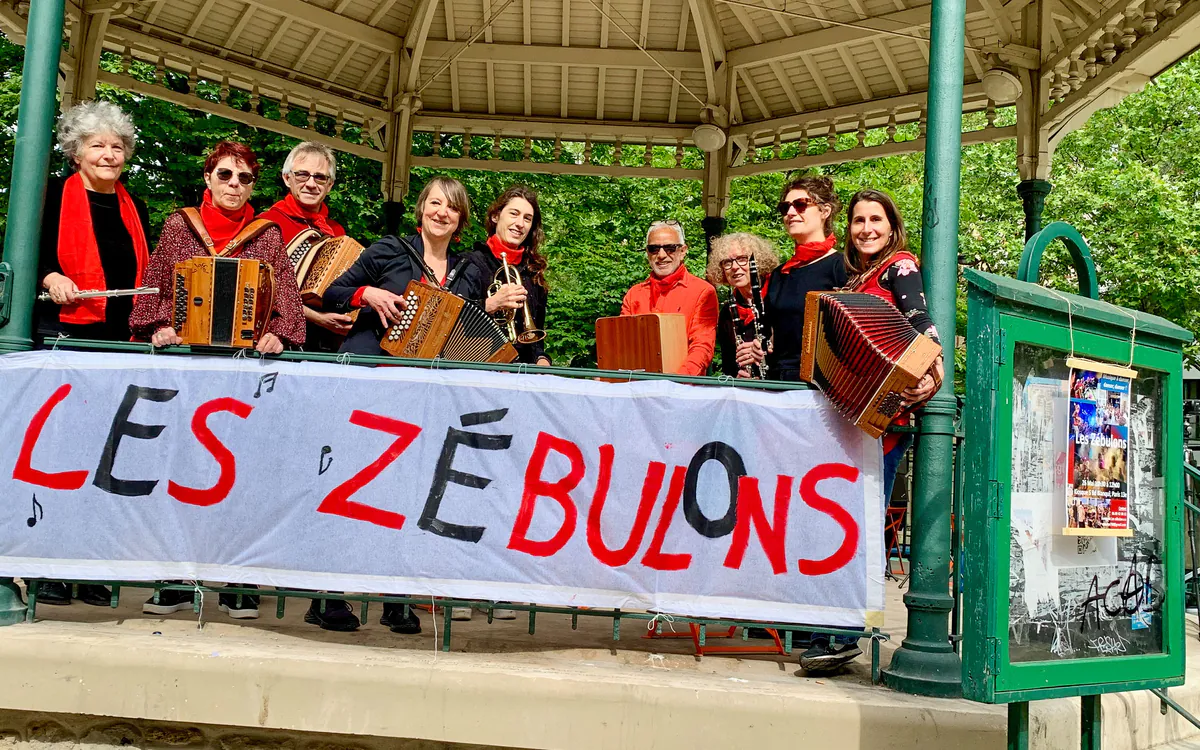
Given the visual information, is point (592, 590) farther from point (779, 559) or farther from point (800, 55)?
point (800, 55)

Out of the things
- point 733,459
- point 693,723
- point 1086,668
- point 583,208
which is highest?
point 583,208

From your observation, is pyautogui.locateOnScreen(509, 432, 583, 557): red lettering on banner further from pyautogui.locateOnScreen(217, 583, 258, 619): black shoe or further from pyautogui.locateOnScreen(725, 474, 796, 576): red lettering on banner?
pyautogui.locateOnScreen(217, 583, 258, 619): black shoe

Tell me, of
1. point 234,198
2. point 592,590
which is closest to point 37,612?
point 234,198

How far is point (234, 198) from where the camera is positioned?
5023mm

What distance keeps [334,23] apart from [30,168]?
6.46 metres

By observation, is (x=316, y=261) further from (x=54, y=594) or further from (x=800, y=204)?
(x=800, y=204)

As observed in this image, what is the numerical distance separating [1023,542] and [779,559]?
1.06 metres

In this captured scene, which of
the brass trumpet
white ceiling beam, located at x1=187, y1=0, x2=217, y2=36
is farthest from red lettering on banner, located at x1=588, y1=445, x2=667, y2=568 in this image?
white ceiling beam, located at x1=187, y1=0, x2=217, y2=36

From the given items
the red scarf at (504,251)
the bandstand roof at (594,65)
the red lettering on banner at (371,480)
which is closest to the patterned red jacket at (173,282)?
the red lettering on banner at (371,480)

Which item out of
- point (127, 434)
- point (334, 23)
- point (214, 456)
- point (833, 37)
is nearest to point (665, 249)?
point (214, 456)

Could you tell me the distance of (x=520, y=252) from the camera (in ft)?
18.9

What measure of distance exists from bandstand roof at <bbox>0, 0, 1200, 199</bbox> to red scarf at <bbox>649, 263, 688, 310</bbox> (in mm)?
4683

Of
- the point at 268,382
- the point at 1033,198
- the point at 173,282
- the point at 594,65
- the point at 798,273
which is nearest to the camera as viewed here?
the point at 268,382

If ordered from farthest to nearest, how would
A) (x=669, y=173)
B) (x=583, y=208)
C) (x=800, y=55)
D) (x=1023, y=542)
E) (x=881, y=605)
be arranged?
(x=583, y=208)
(x=669, y=173)
(x=800, y=55)
(x=881, y=605)
(x=1023, y=542)
